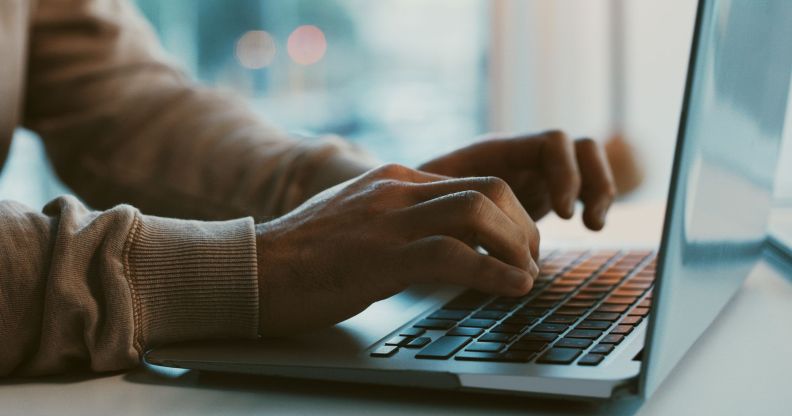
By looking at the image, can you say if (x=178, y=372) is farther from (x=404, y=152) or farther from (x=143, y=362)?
(x=404, y=152)

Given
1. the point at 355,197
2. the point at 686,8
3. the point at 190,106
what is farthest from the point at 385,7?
the point at 355,197

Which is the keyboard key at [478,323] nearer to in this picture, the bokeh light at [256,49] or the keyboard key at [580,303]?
the keyboard key at [580,303]

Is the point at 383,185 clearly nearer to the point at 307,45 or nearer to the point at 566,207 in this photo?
the point at 566,207

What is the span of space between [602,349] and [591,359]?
2cm

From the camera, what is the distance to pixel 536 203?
84 cm

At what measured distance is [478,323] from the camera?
0.55 meters

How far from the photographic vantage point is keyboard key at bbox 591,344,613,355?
0.47 metres

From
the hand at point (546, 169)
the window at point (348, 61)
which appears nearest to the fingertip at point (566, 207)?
the hand at point (546, 169)

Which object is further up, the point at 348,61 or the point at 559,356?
the point at 559,356

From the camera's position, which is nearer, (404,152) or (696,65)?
(696,65)

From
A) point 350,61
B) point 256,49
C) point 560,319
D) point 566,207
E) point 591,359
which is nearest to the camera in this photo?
point 591,359

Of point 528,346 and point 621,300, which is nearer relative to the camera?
point 528,346

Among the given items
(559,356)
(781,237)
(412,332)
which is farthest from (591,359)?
(781,237)

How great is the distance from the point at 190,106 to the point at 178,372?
1.76ft
